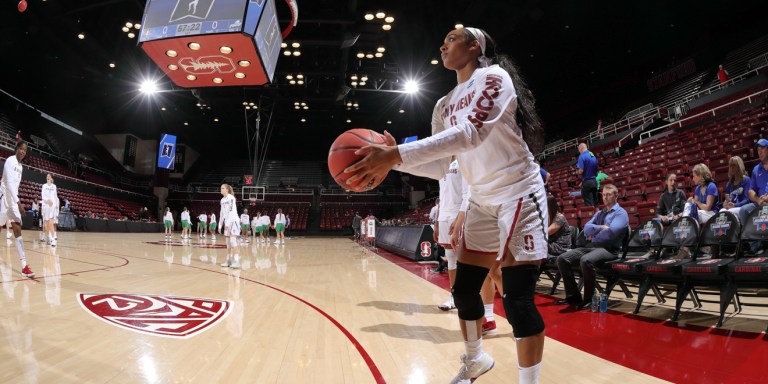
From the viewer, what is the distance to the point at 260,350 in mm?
2393

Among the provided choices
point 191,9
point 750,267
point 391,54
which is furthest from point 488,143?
point 391,54

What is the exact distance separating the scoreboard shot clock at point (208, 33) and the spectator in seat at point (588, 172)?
616 cm

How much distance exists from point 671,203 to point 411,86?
12365mm

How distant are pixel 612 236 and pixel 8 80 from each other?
82.2ft

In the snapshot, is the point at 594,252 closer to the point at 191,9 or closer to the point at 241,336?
the point at 241,336

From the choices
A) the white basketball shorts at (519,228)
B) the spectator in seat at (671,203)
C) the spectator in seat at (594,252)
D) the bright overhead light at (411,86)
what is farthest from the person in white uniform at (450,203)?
the bright overhead light at (411,86)

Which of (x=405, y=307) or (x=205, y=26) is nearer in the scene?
(x=405, y=307)

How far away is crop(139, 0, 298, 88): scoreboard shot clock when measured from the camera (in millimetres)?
6406

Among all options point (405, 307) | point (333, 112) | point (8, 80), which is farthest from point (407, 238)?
point (8, 80)

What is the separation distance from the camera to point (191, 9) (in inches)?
257

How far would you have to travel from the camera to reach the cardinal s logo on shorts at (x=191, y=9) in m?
6.48

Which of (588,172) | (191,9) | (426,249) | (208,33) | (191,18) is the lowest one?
(426,249)

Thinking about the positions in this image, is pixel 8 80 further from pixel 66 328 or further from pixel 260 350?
pixel 260 350

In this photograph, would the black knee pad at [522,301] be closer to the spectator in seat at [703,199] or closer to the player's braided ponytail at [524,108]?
the player's braided ponytail at [524,108]
